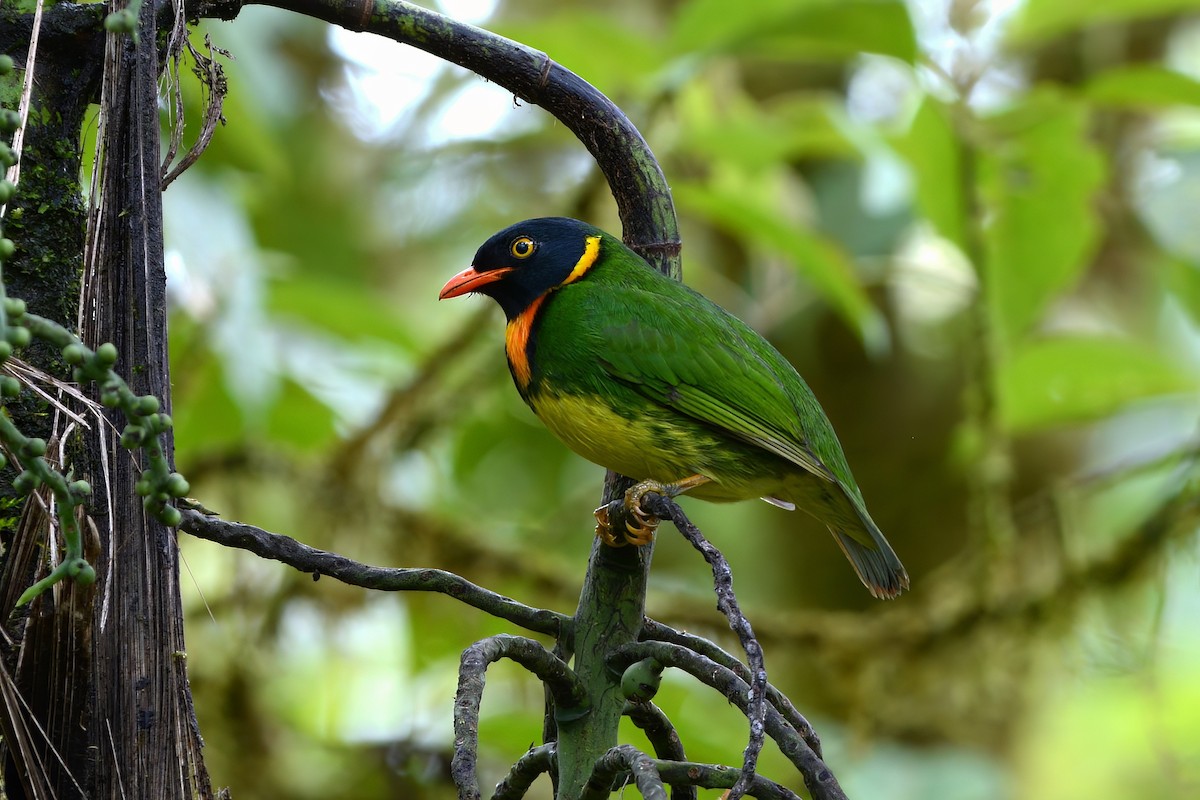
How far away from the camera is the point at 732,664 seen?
1220 millimetres

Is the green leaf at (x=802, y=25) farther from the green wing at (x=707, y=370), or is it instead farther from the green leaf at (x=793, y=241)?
the green wing at (x=707, y=370)

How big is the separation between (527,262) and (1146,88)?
2.30 meters

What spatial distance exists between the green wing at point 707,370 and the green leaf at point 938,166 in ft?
5.57

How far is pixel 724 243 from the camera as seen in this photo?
5.21 meters

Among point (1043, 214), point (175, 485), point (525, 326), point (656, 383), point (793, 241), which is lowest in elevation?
point (175, 485)

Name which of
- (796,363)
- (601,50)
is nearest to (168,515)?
(601,50)

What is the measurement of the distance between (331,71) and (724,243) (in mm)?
1914

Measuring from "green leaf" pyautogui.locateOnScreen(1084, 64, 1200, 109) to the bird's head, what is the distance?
2.24m

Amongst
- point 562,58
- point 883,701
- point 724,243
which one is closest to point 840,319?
point 724,243

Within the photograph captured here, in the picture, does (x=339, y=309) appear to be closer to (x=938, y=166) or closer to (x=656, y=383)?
(x=938, y=166)

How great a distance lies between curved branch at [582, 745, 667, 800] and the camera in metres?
0.92

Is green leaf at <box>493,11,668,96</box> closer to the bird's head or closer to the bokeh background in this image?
the bokeh background

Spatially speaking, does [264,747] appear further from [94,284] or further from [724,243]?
[94,284]

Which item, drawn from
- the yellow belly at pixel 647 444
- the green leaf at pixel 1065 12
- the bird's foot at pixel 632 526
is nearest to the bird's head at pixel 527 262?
the yellow belly at pixel 647 444
